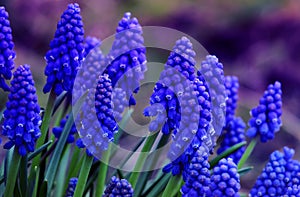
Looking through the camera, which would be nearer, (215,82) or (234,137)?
(215,82)

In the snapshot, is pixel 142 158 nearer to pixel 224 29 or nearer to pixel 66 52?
pixel 66 52

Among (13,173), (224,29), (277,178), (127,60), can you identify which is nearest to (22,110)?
(13,173)

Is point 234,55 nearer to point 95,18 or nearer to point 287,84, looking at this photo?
point 287,84

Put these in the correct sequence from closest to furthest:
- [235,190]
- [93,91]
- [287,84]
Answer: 1. [235,190]
2. [93,91]
3. [287,84]

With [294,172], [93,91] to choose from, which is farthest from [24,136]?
[294,172]

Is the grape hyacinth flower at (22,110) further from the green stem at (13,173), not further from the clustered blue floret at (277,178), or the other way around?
the clustered blue floret at (277,178)

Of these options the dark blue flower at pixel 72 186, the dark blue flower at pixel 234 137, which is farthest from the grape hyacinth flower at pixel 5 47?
the dark blue flower at pixel 234 137
